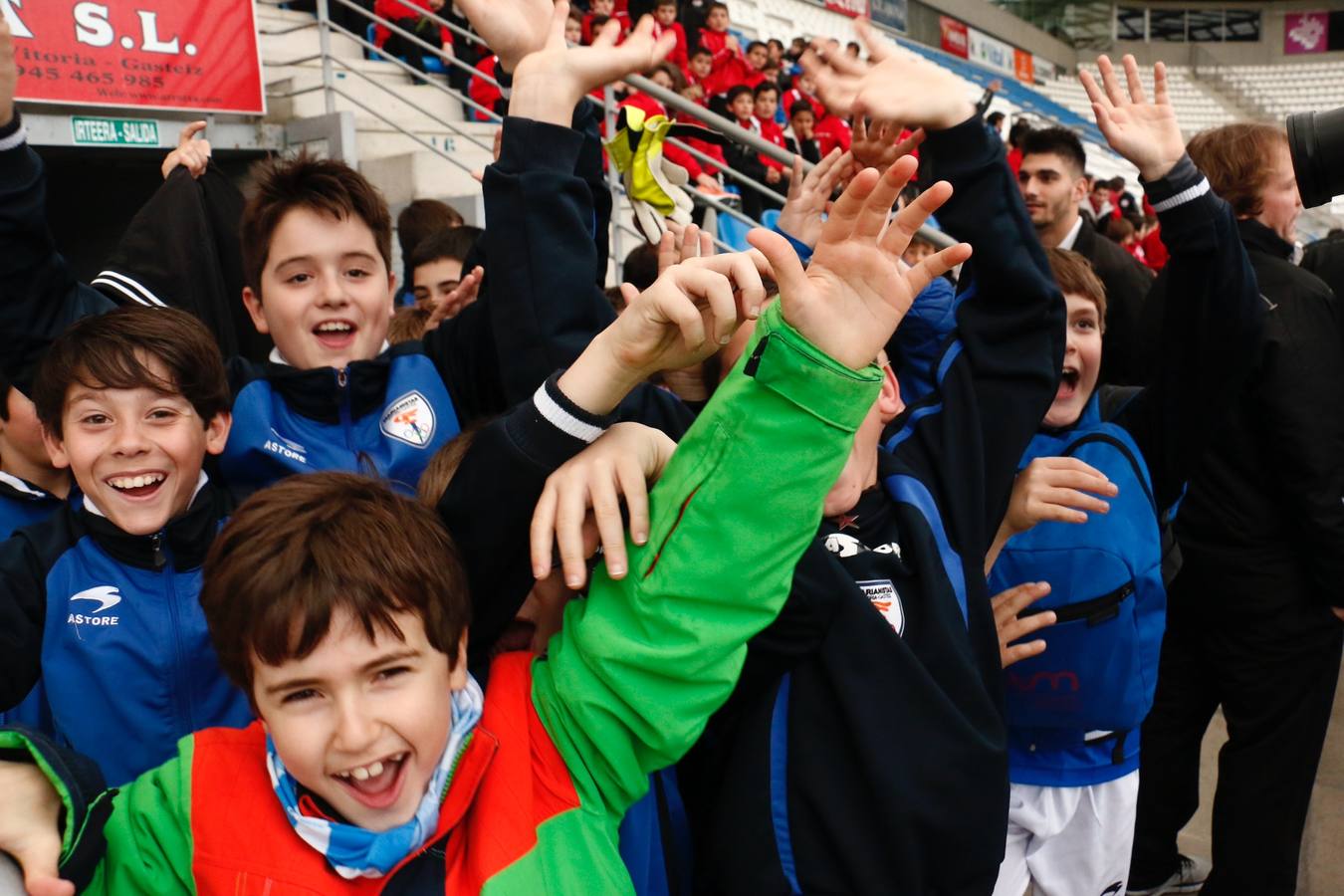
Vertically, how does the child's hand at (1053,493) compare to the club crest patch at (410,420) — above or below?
below

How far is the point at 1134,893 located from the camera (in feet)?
8.86

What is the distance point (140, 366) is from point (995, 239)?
1199 mm

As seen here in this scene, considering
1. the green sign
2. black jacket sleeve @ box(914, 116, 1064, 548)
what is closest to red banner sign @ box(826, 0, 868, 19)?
the green sign

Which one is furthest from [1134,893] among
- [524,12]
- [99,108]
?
[99,108]

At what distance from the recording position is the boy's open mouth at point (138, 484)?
144 cm

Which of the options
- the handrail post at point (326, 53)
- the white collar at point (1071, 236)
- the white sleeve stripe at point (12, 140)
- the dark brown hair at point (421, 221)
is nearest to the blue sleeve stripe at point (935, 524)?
the white sleeve stripe at point (12, 140)

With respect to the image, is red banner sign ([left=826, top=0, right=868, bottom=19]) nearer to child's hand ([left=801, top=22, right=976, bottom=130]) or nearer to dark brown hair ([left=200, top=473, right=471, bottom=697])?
child's hand ([left=801, top=22, right=976, bottom=130])

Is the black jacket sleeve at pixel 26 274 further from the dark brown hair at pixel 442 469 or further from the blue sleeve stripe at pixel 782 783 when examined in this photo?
the blue sleeve stripe at pixel 782 783

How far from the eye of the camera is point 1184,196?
1.70 m

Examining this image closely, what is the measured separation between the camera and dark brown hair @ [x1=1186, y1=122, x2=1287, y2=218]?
7.59ft

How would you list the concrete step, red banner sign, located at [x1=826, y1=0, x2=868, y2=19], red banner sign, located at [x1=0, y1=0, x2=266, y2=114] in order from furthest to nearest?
red banner sign, located at [x1=826, y1=0, x2=868, y2=19], the concrete step, red banner sign, located at [x1=0, y1=0, x2=266, y2=114]

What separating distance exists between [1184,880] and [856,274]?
7.96ft

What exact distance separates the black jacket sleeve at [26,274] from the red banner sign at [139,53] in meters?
2.75

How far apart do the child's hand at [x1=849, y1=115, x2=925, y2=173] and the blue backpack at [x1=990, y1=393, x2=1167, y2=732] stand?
650 millimetres
